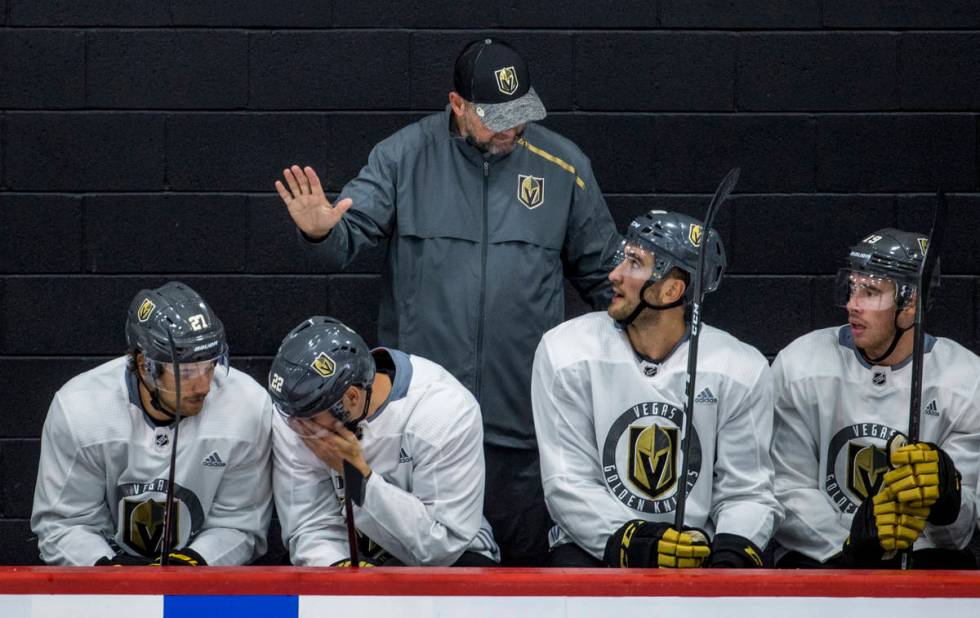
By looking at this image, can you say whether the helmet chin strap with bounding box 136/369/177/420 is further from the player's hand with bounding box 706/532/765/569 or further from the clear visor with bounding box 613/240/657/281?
the player's hand with bounding box 706/532/765/569

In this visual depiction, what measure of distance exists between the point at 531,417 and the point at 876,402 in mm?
900

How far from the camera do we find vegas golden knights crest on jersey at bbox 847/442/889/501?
3354mm

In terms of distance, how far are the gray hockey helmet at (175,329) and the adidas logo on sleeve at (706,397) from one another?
3.51ft

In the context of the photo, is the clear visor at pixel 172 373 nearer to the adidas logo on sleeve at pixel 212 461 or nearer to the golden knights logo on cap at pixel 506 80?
the adidas logo on sleeve at pixel 212 461

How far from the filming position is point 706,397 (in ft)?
10.7

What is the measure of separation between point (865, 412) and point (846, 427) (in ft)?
0.19

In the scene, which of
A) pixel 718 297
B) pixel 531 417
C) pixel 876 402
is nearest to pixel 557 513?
pixel 531 417

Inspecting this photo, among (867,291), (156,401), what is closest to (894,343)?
(867,291)

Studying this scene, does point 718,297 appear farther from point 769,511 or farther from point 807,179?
point 769,511

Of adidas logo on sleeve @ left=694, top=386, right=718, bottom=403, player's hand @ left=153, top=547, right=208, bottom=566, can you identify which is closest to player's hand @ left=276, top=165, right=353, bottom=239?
player's hand @ left=153, top=547, right=208, bottom=566

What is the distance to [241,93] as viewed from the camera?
13.8ft

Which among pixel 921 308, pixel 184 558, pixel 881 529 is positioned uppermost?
pixel 921 308

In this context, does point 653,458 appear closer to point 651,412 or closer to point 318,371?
point 651,412

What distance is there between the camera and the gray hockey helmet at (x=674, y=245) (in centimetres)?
326
